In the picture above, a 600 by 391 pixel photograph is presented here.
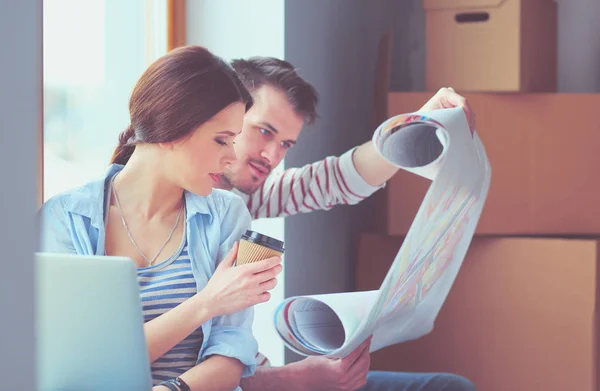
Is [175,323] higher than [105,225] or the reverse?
the reverse

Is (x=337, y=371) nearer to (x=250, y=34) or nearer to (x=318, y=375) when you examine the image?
(x=318, y=375)

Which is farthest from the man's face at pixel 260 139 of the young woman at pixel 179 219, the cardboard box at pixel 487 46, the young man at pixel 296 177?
the cardboard box at pixel 487 46

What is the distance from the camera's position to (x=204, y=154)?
44.8 inches

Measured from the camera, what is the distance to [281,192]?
164 cm

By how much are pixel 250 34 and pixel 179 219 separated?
738 millimetres

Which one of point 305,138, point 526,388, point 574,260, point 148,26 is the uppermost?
point 148,26

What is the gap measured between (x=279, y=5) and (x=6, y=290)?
136 centimetres

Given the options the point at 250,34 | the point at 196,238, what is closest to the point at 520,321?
the point at 250,34

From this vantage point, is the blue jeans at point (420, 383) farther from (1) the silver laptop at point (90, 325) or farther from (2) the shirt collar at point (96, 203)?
(1) the silver laptop at point (90, 325)

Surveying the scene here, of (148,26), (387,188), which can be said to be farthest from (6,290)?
(387,188)

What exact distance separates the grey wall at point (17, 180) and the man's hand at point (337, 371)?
0.75 meters

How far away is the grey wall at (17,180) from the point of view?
0.52 meters

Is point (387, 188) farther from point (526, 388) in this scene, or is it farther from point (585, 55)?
point (585, 55)

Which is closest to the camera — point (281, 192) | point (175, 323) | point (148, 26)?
point (175, 323)
